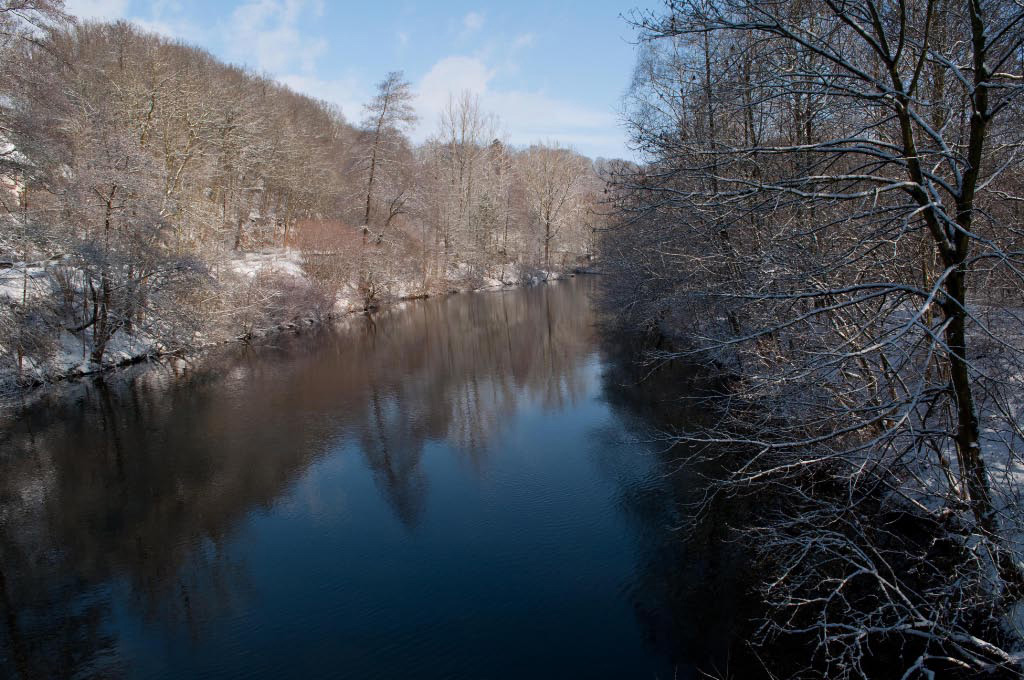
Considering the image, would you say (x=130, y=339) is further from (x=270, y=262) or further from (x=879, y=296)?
(x=879, y=296)

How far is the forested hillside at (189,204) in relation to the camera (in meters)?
12.9

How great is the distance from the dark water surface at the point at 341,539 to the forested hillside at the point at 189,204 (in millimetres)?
2994

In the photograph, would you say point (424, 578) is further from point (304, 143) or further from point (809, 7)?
point (304, 143)

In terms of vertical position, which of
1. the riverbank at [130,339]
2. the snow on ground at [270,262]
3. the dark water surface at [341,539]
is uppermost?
the snow on ground at [270,262]

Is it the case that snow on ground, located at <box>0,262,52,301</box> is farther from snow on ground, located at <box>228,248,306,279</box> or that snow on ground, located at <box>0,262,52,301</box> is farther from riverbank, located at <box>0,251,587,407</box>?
snow on ground, located at <box>228,248,306,279</box>

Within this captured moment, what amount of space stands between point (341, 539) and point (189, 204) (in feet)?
52.8

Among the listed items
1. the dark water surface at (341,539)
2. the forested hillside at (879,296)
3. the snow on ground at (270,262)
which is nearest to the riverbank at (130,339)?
the snow on ground at (270,262)

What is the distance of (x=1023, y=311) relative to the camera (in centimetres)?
810

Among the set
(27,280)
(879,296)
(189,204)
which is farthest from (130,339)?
(879,296)

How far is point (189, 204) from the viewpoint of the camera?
19.7 m

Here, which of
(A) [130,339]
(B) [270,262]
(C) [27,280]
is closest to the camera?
(C) [27,280]

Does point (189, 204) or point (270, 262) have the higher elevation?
point (189, 204)

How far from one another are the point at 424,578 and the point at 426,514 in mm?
1648

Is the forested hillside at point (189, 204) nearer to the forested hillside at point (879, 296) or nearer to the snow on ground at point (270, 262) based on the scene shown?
the snow on ground at point (270, 262)
